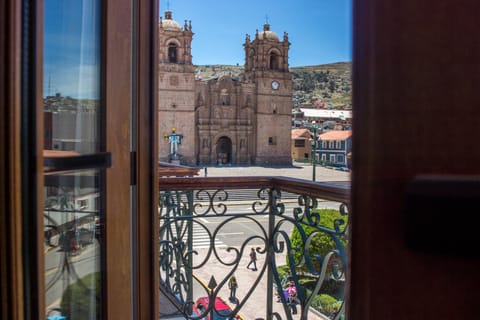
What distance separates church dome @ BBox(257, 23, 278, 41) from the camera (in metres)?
25.9

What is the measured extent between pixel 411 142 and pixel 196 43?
25.9 m

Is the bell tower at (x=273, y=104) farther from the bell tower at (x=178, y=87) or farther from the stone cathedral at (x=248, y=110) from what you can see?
the bell tower at (x=178, y=87)

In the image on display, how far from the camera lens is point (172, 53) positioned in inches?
979

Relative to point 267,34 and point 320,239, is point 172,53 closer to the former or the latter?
point 267,34

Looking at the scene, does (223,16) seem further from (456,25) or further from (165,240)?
(456,25)

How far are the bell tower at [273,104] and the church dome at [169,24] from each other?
4.45 metres

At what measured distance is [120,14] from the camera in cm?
91

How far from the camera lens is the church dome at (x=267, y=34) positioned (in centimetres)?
2586

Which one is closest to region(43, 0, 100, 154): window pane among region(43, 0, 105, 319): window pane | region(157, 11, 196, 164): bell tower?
region(43, 0, 105, 319): window pane

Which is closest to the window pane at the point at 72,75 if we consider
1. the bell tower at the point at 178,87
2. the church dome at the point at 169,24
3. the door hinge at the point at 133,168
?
the door hinge at the point at 133,168

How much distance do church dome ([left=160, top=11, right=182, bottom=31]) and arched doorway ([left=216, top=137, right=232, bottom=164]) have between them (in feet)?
23.6

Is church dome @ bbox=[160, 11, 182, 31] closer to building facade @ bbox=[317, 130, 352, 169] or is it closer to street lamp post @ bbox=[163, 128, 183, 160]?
street lamp post @ bbox=[163, 128, 183, 160]

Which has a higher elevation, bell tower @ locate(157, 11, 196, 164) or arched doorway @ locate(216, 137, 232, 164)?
bell tower @ locate(157, 11, 196, 164)

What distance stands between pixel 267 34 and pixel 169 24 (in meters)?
6.06
